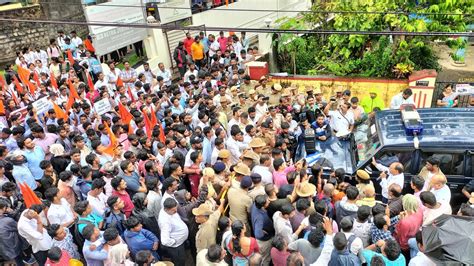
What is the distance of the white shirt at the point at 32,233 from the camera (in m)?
5.38

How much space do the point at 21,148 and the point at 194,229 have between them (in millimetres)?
3748

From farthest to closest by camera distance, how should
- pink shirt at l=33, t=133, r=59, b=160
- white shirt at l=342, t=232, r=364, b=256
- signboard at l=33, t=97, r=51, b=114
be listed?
signboard at l=33, t=97, r=51, b=114 → pink shirt at l=33, t=133, r=59, b=160 → white shirt at l=342, t=232, r=364, b=256

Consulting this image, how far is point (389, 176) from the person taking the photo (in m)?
6.20

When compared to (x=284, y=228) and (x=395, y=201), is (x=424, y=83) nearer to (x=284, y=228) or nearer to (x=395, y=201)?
(x=395, y=201)

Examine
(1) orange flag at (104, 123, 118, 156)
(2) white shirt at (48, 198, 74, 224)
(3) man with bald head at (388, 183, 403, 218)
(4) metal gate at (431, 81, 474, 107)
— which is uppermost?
(1) orange flag at (104, 123, 118, 156)

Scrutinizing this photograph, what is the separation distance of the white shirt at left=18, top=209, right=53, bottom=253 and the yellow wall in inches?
303

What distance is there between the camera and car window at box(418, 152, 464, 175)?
626 cm

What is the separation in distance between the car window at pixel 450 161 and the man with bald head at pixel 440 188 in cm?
87

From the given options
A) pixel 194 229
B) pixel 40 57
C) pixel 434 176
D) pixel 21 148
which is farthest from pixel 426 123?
pixel 40 57

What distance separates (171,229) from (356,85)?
25.1 ft

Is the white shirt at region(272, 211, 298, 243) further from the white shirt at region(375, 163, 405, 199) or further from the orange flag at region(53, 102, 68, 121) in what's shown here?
the orange flag at region(53, 102, 68, 121)

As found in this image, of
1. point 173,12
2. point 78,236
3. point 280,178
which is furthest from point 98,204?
point 173,12

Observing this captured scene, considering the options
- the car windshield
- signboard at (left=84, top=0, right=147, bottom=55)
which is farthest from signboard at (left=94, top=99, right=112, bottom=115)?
the car windshield

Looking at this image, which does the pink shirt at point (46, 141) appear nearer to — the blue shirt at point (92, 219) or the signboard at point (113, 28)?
the blue shirt at point (92, 219)
